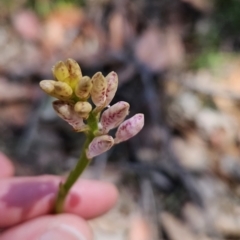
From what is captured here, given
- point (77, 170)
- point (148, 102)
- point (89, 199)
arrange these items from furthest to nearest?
1. point (148, 102)
2. point (89, 199)
3. point (77, 170)

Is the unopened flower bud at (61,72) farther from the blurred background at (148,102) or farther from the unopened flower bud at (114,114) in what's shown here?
A: the blurred background at (148,102)

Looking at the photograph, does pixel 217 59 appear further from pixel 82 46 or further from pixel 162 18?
pixel 82 46

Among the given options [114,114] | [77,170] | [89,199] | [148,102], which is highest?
[114,114]

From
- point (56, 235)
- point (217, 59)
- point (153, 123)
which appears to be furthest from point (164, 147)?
point (56, 235)

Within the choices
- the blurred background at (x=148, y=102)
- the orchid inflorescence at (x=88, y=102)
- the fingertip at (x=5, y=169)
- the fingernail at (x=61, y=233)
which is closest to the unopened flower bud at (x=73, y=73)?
the orchid inflorescence at (x=88, y=102)

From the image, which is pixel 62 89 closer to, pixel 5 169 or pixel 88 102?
pixel 88 102

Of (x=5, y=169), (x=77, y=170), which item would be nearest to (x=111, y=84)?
(x=77, y=170)
